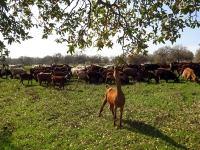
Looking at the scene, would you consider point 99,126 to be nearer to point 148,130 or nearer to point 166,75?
point 148,130

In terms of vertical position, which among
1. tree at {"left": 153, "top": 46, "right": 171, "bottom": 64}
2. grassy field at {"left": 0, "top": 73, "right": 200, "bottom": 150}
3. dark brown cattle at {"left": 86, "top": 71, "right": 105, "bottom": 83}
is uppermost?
tree at {"left": 153, "top": 46, "right": 171, "bottom": 64}

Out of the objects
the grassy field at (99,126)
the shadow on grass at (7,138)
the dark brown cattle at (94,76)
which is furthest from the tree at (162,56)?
the shadow on grass at (7,138)

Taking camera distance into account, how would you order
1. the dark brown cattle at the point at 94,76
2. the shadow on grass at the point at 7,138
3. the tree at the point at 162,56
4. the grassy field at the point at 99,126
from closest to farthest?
the grassy field at the point at 99,126
the shadow on grass at the point at 7,138
the dark brown cattle at the point at 94,76
the tree at the point at 162,56

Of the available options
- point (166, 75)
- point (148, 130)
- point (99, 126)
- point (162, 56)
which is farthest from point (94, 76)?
point (162, 56)

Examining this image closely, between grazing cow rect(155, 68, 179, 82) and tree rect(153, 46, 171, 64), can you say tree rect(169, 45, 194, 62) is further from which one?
grazing cow rect(155, 68, 179, 82)

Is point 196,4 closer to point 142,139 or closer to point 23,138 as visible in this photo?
point 142,139

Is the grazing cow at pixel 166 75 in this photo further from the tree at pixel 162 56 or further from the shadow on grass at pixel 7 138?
the tree at pixel 162 56

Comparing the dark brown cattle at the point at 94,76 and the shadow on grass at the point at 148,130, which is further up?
the dark brown cattle at the point at 94,76

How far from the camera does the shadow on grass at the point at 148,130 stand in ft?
27.2

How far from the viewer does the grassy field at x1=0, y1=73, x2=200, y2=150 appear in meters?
8.40

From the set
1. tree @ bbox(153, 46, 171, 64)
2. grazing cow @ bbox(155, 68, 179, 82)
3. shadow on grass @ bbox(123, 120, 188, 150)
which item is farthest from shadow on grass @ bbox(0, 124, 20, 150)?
tree @ bbox(153, 46, 171, 64)

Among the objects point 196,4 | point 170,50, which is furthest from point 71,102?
point 170,50

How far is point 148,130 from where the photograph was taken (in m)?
9.39

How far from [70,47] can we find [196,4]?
3591 mm
